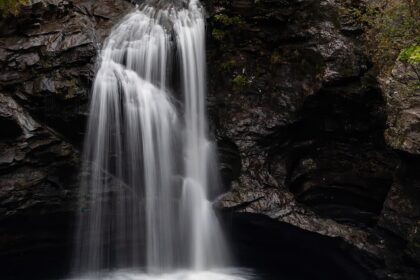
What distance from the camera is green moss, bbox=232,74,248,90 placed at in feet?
33.9

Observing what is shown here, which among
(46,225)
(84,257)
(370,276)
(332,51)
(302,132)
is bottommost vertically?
(370,276)

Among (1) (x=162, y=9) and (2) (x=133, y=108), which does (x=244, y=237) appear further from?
(1) (x=162, y=9)

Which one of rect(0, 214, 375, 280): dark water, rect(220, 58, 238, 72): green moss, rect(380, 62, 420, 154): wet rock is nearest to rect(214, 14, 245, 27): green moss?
rect(220, 58, 238, 72): green moss

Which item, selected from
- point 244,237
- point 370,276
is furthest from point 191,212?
point 370,276

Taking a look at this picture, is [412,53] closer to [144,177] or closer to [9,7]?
[144,177]

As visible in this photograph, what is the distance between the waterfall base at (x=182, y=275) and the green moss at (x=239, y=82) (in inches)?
180

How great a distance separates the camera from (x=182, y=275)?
360 inches

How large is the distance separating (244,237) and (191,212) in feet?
4.85

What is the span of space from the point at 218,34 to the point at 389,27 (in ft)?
13.6

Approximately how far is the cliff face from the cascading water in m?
0.42

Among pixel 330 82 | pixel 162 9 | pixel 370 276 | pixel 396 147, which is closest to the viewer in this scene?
pixel 396 147

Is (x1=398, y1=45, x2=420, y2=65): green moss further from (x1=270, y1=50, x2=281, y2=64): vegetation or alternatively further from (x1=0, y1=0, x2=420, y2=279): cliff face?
(x1=270, y1=50, x2=281, y2=64): vegetation

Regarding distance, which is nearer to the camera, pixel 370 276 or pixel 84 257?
pixel 370 276

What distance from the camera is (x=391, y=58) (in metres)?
8.92
